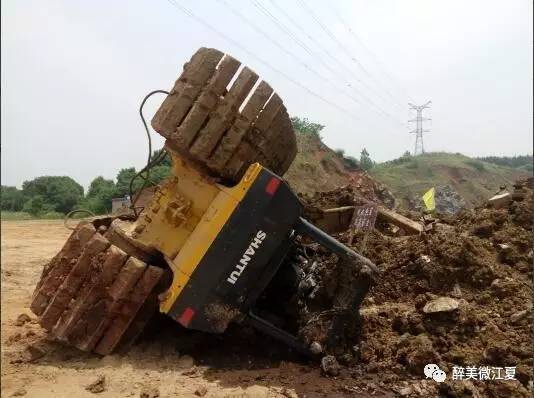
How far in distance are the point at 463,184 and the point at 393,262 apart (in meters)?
39.6

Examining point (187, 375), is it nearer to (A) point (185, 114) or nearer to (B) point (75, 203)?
(A) point (185, 114)

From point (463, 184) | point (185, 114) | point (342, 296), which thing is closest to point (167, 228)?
point (185, 114)

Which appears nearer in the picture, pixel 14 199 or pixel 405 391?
pixel 405 391

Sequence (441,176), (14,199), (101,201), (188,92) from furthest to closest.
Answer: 1. (441,176)
2. (14,199)
3. (101,201)
4. (188,92)

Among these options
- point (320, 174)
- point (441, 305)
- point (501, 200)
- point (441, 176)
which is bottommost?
point (441, 305)

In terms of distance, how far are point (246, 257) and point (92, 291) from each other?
125cm

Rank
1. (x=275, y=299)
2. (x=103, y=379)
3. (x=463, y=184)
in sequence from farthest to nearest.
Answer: (x=463, y=184)
(x=275, y=299)
(x=103, y=379)

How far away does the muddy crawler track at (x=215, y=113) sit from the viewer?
13.2ft

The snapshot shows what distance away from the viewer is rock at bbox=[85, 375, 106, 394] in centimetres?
354

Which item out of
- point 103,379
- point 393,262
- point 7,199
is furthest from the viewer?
point 7,199

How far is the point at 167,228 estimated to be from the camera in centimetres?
415

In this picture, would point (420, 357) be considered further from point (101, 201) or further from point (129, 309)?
point (101, 201)

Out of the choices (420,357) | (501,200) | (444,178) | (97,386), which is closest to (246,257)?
(97,386)

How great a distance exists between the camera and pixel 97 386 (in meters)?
3.57
